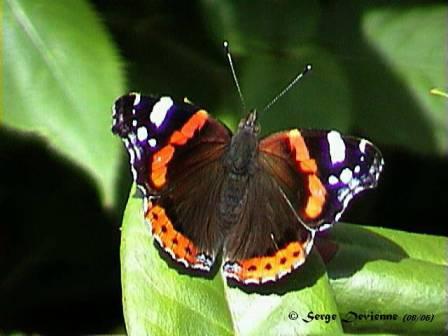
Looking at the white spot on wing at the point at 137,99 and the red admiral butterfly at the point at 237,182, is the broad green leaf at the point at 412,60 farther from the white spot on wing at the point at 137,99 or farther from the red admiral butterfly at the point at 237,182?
the white spot on wing at the point at 137,99

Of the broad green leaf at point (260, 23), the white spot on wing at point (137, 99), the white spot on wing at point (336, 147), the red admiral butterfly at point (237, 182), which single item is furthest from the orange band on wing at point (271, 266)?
the broad green leaf at point (260, 23)

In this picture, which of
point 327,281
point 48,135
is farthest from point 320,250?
point 48,135

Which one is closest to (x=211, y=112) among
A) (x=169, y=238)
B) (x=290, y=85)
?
(x=290, y=85)

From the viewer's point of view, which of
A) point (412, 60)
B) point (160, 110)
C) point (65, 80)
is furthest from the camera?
point (412, 60)

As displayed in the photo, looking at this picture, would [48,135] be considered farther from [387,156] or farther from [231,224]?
[387,156]

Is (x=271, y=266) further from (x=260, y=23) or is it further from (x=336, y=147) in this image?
(x=260, y=23)

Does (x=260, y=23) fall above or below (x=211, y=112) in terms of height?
above
